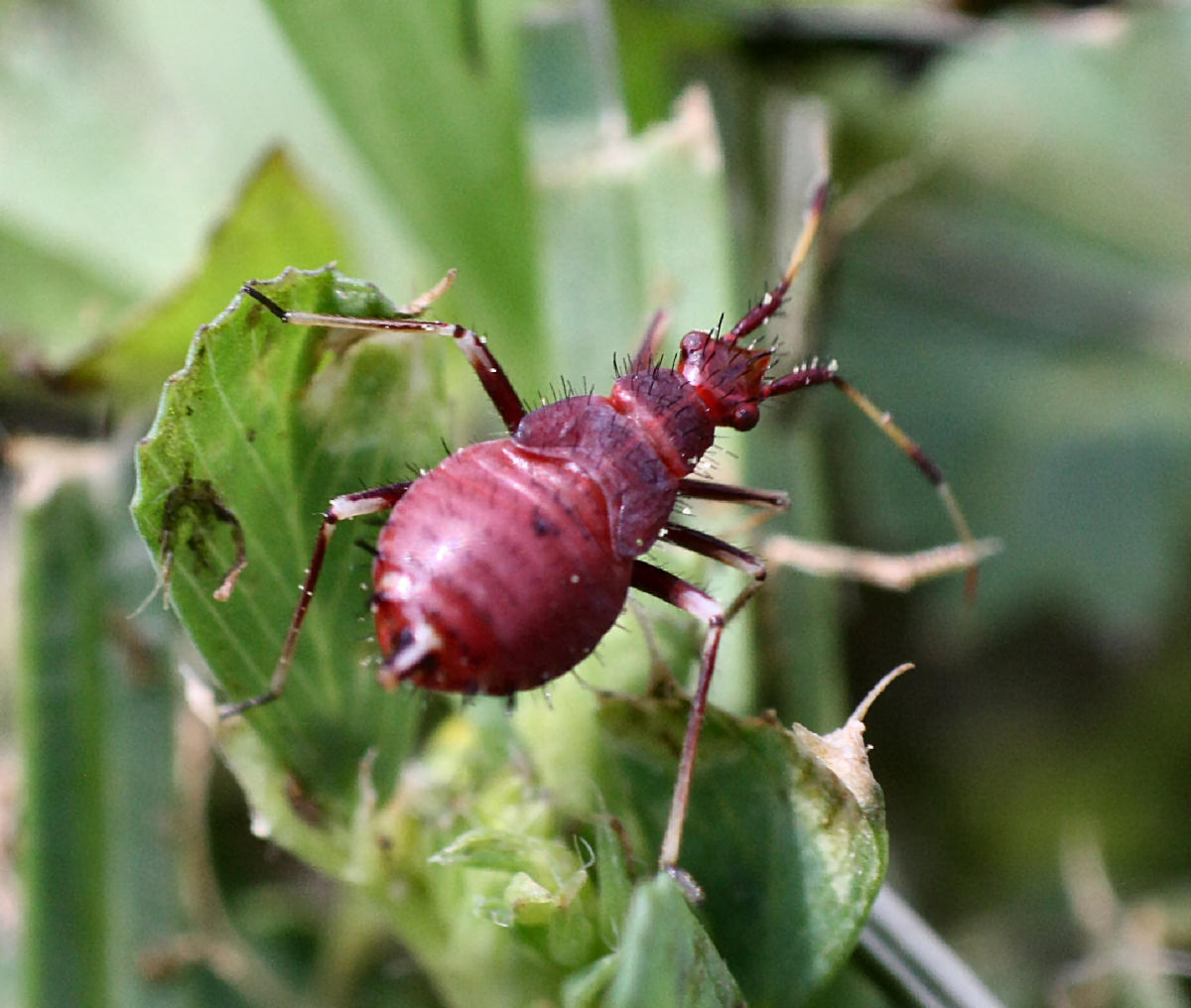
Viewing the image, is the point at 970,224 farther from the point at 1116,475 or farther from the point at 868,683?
the point at 868,683

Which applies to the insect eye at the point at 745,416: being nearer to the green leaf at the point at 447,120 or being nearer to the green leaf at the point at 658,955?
the green leaf at the point at 447,120

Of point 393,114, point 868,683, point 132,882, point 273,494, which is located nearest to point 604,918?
point 273,494

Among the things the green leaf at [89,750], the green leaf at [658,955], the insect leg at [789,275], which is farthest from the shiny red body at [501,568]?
the green leaf at [89,750]

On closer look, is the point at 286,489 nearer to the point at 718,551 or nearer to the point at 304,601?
the point at 304,601

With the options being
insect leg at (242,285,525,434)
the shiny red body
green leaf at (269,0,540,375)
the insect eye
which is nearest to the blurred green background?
green leaf at (269,0,540,375)

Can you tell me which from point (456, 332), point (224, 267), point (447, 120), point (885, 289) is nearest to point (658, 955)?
point (456, 332)
